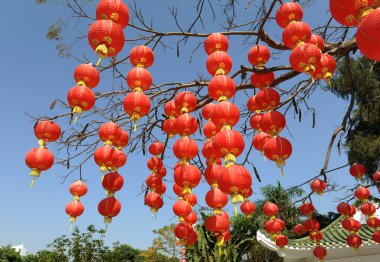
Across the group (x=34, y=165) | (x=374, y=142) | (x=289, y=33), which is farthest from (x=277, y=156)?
(x=374, y=142)

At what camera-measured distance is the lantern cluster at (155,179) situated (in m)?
4.47

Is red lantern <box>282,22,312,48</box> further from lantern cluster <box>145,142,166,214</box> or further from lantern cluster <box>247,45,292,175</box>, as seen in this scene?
lantern cluster <box>145,142,166,214</box>

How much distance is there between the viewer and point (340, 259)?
8617 mm

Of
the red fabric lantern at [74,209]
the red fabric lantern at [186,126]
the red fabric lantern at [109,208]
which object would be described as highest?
the red fabric lantern at [186,126]

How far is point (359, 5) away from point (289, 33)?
998mm

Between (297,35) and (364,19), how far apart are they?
138 centimetres

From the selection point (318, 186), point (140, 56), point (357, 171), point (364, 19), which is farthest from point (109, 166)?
point (357, 171)

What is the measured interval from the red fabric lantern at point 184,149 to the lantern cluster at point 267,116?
2.42 feet

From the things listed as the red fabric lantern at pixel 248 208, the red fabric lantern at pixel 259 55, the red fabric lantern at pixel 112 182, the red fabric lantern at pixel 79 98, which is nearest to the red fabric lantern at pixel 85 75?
the red fabric lantern at pixel 79 98

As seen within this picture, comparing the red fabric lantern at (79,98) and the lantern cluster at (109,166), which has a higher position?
the red fabric lantern at (79,98)

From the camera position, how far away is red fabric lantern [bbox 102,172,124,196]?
393cm

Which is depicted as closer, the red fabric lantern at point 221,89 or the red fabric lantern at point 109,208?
the red fabric lantern at point 221,89

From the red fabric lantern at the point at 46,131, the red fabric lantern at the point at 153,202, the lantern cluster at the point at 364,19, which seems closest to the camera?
the lantern cluster at the point at 364,19

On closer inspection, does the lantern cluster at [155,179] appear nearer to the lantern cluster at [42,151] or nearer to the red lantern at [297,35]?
the lantern cluster at [42,151]
